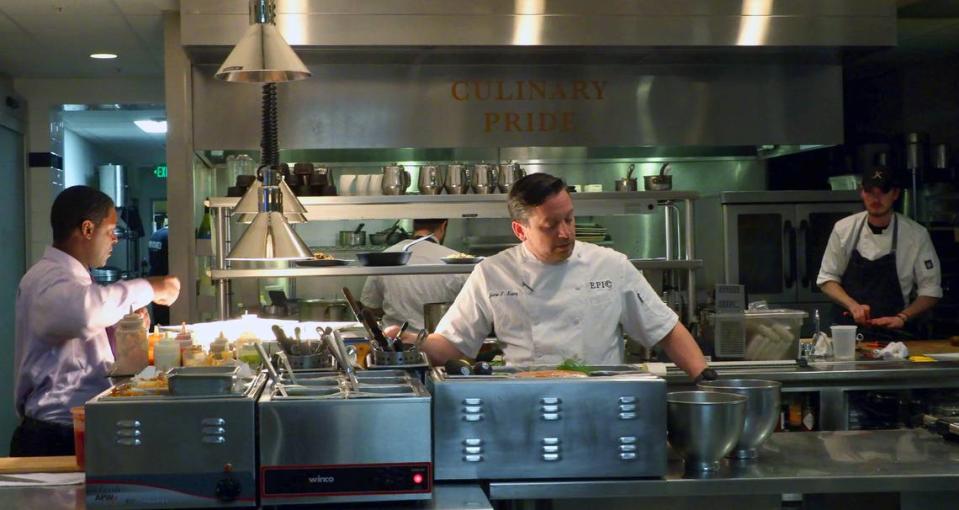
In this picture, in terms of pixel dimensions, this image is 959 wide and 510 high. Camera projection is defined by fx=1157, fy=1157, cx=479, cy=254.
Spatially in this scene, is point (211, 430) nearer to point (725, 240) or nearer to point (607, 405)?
point (607, 405)

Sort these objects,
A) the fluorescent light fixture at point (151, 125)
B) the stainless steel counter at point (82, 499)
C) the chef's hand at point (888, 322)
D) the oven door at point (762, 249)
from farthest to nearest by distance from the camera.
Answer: the fluorescent light fixture at point (151, 125) → the oven door at point (762, 249) → the chef's hand at point (888, 322) → the stainless steel counter at point (82, 499)

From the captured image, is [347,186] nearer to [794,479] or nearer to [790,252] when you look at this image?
[790,252]

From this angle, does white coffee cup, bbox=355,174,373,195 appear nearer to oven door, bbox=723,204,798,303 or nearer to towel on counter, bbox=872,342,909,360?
oven door, bbox=723,204,798,303

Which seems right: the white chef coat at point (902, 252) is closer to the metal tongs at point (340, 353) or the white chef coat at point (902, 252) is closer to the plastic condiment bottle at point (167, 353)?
the plastic condiment bottle at point (167, 353)

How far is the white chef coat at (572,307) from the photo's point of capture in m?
4.06

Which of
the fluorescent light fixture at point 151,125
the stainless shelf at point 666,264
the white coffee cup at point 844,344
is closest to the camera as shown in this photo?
the white coffee cup at point 844,344

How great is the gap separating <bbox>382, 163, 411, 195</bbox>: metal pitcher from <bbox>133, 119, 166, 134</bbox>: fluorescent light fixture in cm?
619

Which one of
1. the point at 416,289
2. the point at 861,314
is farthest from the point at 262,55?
the point at 861,314

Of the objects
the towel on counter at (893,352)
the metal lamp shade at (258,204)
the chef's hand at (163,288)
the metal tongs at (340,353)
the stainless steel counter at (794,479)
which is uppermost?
the metal lamp shade at (258,204)

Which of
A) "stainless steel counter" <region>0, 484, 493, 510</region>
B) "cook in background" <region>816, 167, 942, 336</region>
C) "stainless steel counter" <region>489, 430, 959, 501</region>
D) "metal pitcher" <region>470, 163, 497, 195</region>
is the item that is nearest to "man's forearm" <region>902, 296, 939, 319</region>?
"cook in background" <region>816, 167, 942, 336</region>

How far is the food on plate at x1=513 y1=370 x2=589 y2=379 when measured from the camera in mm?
2947

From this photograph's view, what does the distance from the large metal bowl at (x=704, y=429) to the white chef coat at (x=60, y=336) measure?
7.17 feet

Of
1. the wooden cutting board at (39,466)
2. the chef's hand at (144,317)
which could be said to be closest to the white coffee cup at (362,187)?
the chef's hand at (144,317)

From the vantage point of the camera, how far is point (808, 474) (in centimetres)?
295
